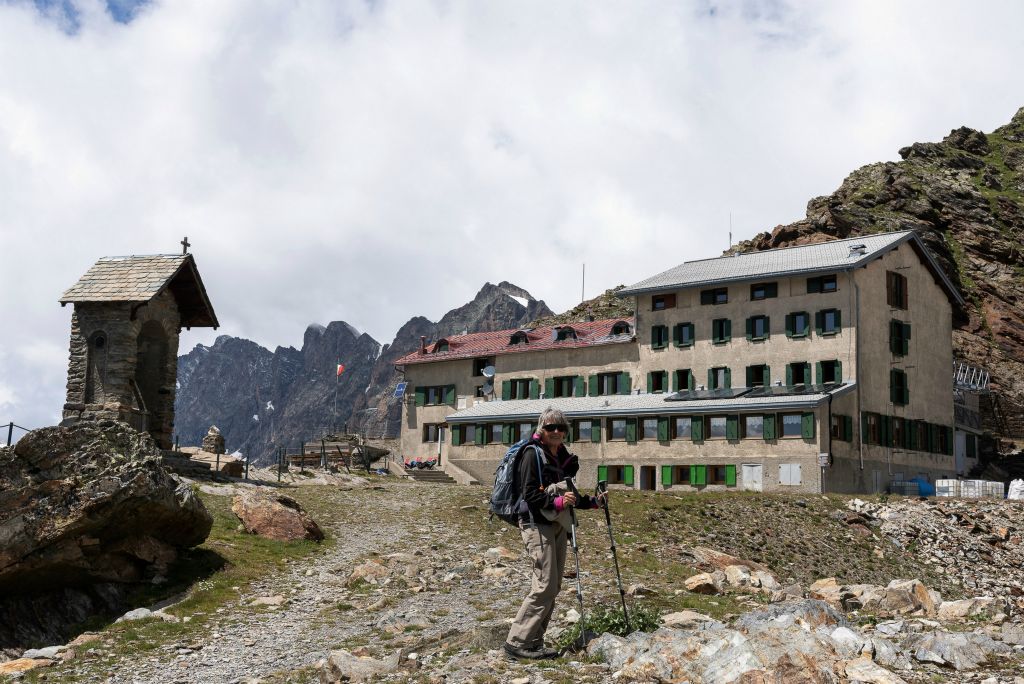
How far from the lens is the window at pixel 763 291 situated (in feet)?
192

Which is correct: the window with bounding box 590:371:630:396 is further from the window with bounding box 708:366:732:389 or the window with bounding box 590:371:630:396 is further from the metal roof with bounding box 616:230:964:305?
the window with bounding box 708:366:732:389

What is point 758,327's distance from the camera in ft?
192

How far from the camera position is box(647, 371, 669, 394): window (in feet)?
202

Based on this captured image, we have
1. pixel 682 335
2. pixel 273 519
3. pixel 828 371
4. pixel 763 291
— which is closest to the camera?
pixel 273 519

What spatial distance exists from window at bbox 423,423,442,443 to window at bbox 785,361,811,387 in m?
26.1

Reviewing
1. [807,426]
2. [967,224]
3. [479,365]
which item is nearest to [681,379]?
[807,426]

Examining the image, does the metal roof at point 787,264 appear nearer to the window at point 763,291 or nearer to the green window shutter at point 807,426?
the window at point 763,291

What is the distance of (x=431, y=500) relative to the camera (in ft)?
133

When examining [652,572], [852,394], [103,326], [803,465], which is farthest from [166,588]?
[852,394]

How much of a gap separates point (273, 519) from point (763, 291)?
38.6 meters

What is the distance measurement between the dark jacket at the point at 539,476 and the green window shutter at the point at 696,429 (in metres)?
44.3

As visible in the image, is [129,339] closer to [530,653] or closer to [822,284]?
[530,653]

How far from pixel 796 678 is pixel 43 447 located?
623 inches

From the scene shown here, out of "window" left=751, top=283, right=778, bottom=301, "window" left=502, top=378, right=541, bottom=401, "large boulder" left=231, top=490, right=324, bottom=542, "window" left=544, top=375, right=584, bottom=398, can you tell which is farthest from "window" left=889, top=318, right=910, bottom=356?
"large boulder" left=231, top=490, right=324, bottom=542
